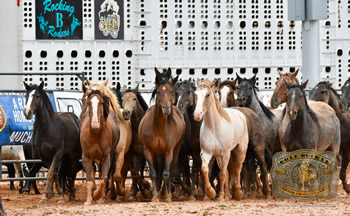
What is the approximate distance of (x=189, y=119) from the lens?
49.8 ft

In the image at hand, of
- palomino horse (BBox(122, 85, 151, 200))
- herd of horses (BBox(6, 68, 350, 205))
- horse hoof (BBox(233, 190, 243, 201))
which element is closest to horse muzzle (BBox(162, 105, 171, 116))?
herd of horses (BBox(6, 68, 350, 205))

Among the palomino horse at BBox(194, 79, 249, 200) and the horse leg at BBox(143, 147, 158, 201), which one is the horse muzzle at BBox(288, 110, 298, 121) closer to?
the palomino horse at BBox(194, 79, 249, 200)

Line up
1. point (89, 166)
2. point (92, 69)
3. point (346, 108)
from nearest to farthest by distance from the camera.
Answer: point (89, 166) → point (346, 108) → point (92, 69)

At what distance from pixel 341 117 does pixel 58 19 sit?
30595 millimetres

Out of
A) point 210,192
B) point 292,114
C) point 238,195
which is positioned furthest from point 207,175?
point 292,114

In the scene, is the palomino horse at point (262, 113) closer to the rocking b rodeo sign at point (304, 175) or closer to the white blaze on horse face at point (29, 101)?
the rocking b rodeo sign at point (304, 175)

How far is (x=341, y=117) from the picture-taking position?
54.1 ft

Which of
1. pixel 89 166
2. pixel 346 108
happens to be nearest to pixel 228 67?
pixel 346 108

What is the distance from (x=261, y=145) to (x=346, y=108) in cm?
221

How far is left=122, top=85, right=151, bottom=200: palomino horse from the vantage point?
1512 centimetres

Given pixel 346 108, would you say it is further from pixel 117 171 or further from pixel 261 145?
pixel 117 171

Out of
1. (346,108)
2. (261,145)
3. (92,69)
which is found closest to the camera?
(261,145)

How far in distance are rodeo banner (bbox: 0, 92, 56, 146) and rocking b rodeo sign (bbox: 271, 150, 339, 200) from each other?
5.88 metres

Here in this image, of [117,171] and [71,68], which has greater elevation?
[71,68]
